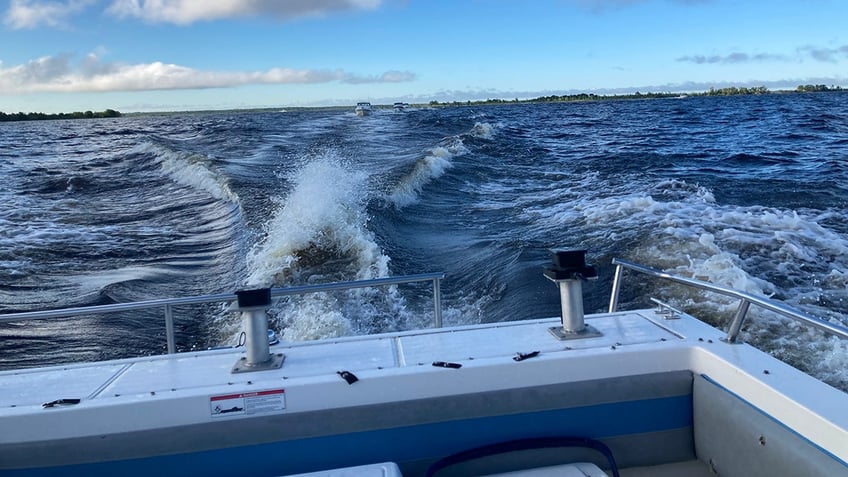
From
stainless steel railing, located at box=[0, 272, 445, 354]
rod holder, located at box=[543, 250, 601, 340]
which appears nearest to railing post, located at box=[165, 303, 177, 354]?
stainless steel railing, located at box=[0, 272, 445, 354]

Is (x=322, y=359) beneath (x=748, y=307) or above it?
beneath

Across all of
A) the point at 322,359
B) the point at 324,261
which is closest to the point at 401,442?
the point at 322,359

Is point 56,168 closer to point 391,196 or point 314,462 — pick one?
point 391,196

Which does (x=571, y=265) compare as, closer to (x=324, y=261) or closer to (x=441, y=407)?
(x=441, y=407)

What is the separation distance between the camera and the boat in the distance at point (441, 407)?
7.34 ft

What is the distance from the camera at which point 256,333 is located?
254 cm

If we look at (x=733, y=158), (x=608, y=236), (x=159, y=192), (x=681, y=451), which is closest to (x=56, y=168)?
(x=159, y=192)

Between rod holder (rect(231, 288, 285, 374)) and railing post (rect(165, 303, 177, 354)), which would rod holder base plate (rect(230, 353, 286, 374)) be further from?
railing post (rect(165, 303, 177, 354))

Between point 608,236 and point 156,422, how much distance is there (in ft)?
26.8

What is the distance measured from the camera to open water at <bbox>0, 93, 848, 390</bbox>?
6.68 m

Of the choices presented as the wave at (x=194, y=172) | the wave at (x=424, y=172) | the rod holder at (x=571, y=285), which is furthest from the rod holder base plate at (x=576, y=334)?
the wave at (x=194, y=172)

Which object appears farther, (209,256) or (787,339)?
(209,256)

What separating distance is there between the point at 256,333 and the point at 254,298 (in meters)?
0.24

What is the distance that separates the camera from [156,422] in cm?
229
